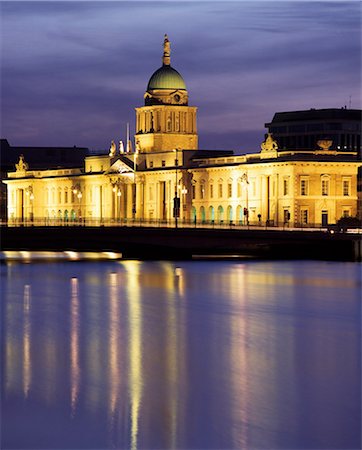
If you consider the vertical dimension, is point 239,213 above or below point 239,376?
above

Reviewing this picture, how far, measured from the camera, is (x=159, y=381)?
4916cm

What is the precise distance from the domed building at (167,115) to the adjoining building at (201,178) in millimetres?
138

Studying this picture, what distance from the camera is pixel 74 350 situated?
188 feet

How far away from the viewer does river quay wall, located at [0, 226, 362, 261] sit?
360 ft

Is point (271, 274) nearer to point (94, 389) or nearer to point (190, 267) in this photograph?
point (190, 267)

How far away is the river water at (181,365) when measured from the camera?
4141 cm

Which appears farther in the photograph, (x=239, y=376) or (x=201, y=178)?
(x=201, y=178)

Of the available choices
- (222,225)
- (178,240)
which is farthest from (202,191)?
(178,240)

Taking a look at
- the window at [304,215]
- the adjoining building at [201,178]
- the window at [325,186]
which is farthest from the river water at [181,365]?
the window at [325,186]

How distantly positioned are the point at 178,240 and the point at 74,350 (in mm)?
58630

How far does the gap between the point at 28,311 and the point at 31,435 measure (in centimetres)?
3216

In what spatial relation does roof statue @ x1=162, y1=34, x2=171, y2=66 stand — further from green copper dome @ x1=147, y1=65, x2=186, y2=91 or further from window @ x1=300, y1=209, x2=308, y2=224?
window @ x1=300, y1=209, x2=308, y2=224

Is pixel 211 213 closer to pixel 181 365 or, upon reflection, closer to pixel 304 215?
pixel 304 215

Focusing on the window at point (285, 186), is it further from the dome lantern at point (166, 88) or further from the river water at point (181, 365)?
the river water at point (181, 365)
